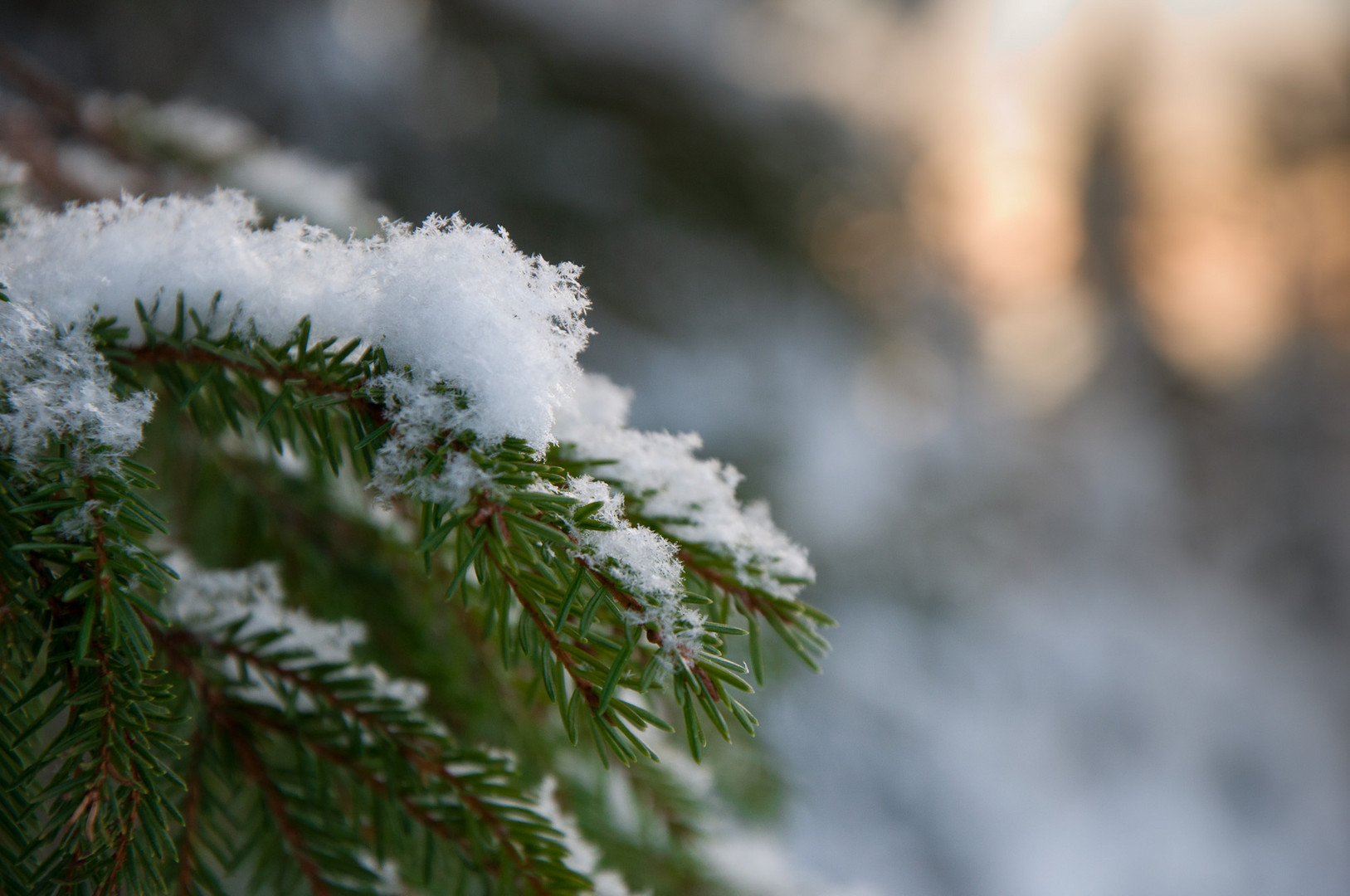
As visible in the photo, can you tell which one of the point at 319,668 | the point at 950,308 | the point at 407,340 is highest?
the point at 950,308

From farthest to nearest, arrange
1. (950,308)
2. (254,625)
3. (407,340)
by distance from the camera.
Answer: (950,308)
(254,625)
(407,340)

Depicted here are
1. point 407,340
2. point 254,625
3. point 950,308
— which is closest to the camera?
point 407,340

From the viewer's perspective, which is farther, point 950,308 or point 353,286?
point 950,308

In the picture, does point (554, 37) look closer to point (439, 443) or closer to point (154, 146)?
point (154, 146)

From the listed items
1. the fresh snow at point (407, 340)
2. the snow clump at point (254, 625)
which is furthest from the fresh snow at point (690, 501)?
the snow clump at point (254, 625)

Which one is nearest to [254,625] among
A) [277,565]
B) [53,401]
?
[277,565]

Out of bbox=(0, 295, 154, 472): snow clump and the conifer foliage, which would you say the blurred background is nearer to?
the conifer foliage

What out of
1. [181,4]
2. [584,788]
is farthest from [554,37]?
[584,788]

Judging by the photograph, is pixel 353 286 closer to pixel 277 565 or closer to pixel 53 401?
pixel 53 401
